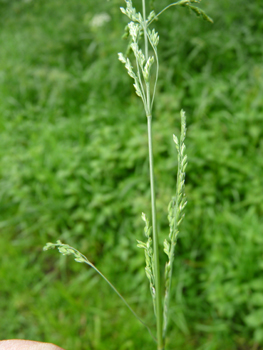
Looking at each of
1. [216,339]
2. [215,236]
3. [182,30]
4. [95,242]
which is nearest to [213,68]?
[182,30]

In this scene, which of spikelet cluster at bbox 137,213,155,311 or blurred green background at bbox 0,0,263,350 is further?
blurred green background at bbox 0,0,263,350

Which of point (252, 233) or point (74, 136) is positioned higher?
point (74, 136)

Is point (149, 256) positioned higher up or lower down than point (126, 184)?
higher up

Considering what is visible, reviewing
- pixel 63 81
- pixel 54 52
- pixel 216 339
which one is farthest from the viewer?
Result: pixel 54 52

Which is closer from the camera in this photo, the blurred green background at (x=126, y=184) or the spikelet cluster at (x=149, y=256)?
the spikelet cluster at (x=149, y=256)

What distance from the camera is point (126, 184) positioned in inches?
112

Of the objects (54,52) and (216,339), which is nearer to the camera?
(216,339)

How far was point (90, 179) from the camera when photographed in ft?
9.85

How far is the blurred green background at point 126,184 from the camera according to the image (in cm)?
235

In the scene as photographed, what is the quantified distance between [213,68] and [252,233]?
2174 millimetres

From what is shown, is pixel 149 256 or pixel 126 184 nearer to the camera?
pixel 149 256

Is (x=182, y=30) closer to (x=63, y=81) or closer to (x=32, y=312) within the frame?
(x=63, y=81)

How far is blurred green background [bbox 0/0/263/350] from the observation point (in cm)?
235

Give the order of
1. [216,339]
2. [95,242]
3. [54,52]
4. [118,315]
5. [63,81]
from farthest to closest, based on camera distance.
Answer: [54,52], [63,81], [95,242], [118,315], [216,339]
